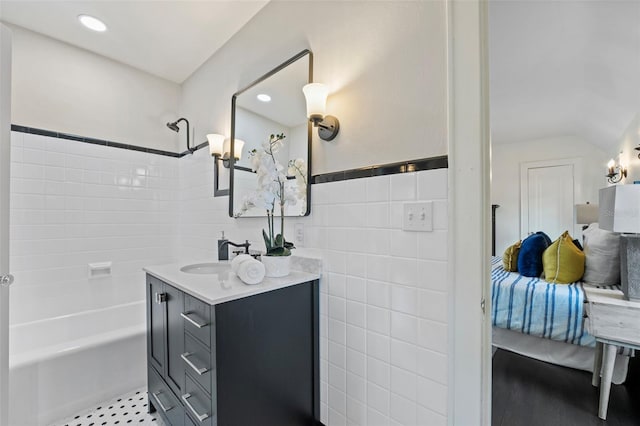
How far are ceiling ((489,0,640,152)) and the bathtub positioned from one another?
330 cm

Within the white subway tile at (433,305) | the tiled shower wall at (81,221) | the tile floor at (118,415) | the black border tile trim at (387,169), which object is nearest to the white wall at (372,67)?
the black border tile trim at (387,169)

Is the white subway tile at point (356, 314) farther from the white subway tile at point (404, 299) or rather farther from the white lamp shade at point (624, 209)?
the white lamp shade at point (624, 209)

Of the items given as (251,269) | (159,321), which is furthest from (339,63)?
(159,321)

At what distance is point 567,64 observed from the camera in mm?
2457

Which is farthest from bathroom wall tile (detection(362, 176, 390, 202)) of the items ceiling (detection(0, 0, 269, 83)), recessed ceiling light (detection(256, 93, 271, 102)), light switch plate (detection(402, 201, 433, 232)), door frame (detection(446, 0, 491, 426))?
ceiling (detection(0, 0, 269, 83))

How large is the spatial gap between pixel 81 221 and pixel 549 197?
601cm

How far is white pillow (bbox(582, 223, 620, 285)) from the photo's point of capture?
2.12m

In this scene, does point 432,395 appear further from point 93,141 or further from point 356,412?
point 93,141

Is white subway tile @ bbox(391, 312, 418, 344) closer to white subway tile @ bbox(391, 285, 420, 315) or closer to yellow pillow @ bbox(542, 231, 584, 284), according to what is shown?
white subway tile @ bbox(391, 285, 420, 315)

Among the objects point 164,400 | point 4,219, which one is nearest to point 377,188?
point 164,400

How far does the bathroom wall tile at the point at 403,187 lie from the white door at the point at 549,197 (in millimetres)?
4660

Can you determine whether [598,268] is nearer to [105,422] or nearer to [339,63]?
[339,63]

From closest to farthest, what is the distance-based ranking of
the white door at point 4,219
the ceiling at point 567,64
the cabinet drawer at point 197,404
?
the cabinet drawer at point 197,404 < the white door at point 4,219 < the ceiling at point 567,64

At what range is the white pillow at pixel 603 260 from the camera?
212cm
